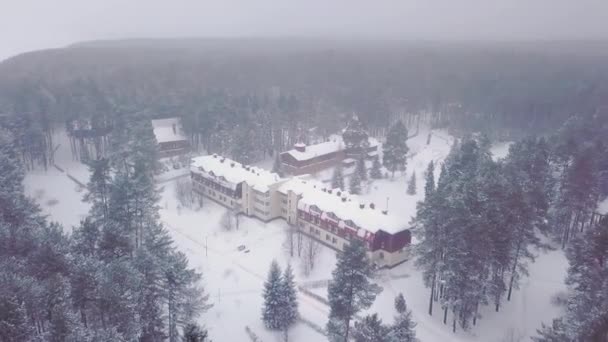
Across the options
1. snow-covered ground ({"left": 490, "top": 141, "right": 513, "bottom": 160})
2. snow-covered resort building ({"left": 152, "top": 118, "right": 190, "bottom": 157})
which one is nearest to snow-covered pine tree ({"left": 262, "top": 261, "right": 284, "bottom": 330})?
snow-covered resort building ({"left": 152, "top": 118, "right": 190, "bottom": 157})

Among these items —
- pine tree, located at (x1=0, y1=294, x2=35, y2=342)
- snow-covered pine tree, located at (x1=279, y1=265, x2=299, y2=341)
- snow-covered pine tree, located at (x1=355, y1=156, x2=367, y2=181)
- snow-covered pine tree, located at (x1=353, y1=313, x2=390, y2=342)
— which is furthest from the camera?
snow-covered pine tree, located at (x1=355, y1=156, x2=367, y2=181)

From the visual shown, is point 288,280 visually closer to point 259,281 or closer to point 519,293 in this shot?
point 259,281

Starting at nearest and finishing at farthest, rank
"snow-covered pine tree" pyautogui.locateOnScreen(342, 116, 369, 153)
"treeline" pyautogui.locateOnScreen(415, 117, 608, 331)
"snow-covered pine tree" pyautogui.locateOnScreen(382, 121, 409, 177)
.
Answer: "treeline" pyautogui.locateOnScreen(415, 117, 608, 331)
"snow-covered pine tree" pyautogui.locateOnScreen(382, 121, 409, 177)
"snow-covered pine tree" pyautogui.locateOnScreen(342, 116, 369, 153)

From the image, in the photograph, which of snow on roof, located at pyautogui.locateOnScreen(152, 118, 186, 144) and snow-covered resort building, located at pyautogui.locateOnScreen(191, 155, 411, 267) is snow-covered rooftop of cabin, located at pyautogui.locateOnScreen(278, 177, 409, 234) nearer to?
snow-covered resort building, located at pyautogui.locateOnScreen(191, 155, 411, 267)

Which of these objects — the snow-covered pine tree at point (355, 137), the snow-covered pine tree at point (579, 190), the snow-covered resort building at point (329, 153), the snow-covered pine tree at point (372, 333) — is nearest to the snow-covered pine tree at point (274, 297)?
the snow-covered pine tree at point (372, 333)

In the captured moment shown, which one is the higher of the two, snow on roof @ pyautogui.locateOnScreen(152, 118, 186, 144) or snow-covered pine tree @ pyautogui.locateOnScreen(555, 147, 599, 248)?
snow-covered pine tree @ pyautogui.locateOnScreen(555, 147, 599, 248)

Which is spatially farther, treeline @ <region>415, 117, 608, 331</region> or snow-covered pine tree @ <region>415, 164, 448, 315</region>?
snow-covered pine tree @ <region>415, 164, 448, 315</region>

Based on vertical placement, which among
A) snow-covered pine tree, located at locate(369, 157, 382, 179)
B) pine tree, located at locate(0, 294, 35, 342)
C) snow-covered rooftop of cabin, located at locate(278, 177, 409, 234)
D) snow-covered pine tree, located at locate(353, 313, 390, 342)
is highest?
pine tree, located at locate(0, 294, 35, 342)

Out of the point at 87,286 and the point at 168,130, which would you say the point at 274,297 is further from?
the point at 168,130
